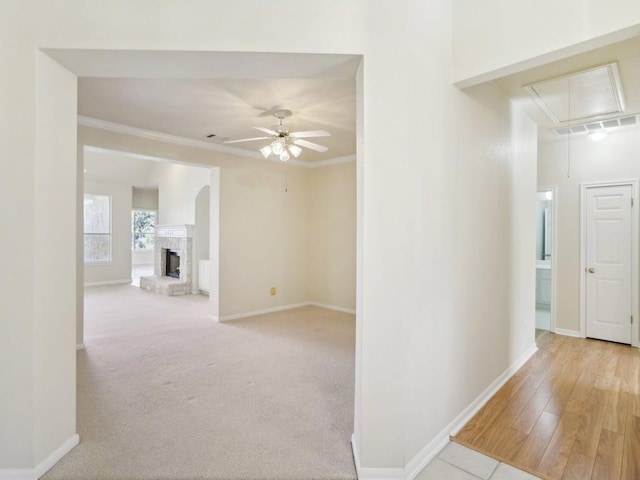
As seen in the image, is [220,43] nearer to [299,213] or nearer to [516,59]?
[516,59]

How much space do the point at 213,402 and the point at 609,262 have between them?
4.75 meters

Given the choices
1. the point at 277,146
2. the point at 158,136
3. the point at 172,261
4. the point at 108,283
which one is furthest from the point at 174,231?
the point at 277,146

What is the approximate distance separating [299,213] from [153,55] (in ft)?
14.4

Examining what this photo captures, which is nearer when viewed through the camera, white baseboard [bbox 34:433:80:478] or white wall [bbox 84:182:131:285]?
white baseboard [bbox 34:433:80:478]

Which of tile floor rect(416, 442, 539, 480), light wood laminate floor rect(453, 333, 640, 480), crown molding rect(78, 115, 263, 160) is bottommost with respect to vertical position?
tile floor rect(416, 442, 539, 480)

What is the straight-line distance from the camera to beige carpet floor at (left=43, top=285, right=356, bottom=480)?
193cm

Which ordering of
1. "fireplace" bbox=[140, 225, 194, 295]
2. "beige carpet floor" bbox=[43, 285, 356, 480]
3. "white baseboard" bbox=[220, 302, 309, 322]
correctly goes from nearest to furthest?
"beige carpet floor" bbox=[43, 285, 356, 480], "white baseboard" bbox=[220, 302, 309, 322], "fireplace" bbox=[140, 225, 194, 295]

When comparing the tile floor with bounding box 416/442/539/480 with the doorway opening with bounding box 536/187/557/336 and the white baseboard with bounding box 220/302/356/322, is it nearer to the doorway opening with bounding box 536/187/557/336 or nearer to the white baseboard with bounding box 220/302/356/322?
the white baseboard with bounding box 220/302/356/322

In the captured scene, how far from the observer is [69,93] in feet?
6.66

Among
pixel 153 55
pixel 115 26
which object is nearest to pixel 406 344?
pixel 153 55

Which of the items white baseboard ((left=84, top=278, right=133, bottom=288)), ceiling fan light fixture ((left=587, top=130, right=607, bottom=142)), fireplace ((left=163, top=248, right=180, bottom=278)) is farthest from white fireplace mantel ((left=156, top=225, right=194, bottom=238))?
ceiling fan light fixture ((left=587, top=130, right=607, bottom=142))

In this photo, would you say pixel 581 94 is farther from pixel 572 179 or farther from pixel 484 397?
pixel 484 397

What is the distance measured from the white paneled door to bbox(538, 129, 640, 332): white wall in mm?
124

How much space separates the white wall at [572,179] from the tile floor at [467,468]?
334 centimetres
